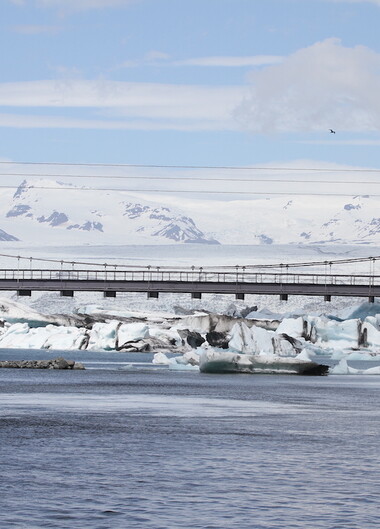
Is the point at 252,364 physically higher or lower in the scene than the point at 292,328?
lower

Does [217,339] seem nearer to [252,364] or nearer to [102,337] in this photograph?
[102,337]

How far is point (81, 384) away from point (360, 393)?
1245 cm

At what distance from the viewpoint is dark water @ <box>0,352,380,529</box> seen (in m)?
19.4

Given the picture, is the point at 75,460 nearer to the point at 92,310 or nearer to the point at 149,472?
the point at 149,472

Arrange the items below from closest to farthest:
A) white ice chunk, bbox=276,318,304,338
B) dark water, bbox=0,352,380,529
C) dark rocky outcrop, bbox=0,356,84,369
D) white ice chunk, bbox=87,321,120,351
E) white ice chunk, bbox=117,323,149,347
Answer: dark water, bbox=0,352,380,529
dark rocky outcrop, bbox=0,356,84,369
white ice chunk, bbox=276,318,304,338
white ice chunk, bbox=87,321,120,351
white ice chunk, bbox=117,323,149,347

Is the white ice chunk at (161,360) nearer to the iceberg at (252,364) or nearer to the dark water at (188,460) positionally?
the iceberg at (252,364)

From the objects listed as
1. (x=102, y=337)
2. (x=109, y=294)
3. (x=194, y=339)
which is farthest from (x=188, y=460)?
(x=109, y=294)

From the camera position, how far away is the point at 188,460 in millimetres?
25844

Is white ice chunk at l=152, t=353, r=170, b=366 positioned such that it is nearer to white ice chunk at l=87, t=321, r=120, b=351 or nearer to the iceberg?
the iceberg

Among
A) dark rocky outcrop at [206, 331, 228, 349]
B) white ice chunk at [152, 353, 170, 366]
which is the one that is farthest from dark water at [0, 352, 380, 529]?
dark rocky outcrop at [206, 331, 228, 349]

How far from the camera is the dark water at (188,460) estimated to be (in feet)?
63.6

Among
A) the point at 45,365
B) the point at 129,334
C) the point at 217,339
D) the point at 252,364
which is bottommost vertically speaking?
the point at 45,365

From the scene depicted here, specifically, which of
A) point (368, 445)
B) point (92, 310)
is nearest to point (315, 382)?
point (368, 445)

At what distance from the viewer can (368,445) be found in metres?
28.8
